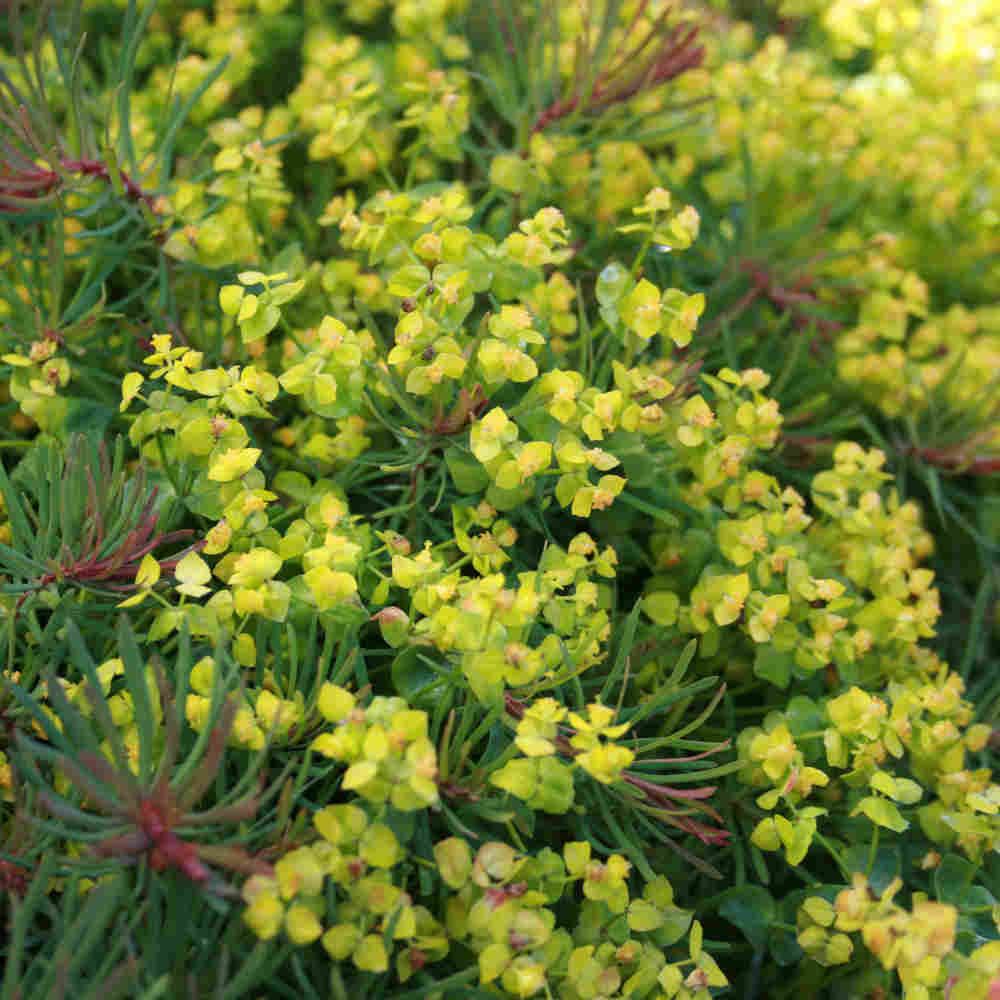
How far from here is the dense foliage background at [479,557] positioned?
618mm

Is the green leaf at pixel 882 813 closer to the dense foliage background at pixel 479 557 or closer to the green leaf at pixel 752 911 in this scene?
the dense foliage background at pixel 479 557

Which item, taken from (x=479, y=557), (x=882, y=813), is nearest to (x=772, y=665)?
(x=882, y=813)

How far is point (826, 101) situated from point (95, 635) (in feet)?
3.53

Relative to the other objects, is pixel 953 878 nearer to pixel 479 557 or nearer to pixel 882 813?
pixel 882 813

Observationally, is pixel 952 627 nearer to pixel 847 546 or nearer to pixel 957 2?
pixel 847 546

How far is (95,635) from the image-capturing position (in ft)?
2.49

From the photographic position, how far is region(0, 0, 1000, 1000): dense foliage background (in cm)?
62

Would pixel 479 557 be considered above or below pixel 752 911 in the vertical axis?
above

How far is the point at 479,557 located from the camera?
751mm

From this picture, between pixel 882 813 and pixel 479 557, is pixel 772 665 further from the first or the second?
pixel 479 557

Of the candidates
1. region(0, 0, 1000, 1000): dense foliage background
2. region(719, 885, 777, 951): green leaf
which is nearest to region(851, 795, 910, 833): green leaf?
region(0, 0, 1000, 1000): dense foliage background

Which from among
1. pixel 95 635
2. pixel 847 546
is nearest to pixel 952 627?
pixel 847 546

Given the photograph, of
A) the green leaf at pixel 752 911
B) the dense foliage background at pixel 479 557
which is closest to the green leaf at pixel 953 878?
the dense foliage background at pixel 479 557

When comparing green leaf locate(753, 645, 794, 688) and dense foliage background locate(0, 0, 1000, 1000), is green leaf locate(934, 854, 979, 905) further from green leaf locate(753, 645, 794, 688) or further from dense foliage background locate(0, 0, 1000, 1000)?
green leaf locate(753, 645, 794, 688)
